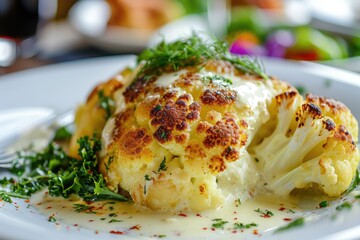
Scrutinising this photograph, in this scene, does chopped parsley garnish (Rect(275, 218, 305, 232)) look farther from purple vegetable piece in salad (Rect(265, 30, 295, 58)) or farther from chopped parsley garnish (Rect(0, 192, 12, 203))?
purple vegetable piece in salad (Rect(265, 30, 295, 58))

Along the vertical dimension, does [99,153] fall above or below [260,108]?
below

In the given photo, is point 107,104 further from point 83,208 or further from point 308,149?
point 308,149

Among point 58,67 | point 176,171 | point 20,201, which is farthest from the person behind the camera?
point 58,67

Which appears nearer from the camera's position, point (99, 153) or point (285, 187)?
point (285, 187)

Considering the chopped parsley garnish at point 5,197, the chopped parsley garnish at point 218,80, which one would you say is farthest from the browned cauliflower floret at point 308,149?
the chopped parsley garnish at point 5,197

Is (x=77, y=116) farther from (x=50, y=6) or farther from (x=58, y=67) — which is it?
(x=50, y=6)

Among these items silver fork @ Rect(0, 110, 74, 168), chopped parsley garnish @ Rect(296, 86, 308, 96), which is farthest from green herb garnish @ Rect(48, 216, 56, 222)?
chopped parsley garnish @ Rect(296, 86, 308, 96)

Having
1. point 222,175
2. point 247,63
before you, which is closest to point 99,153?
point 222,175

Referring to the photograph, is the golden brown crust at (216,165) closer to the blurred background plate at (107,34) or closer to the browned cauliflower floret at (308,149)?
the browned cauliflower floret at (308,149)
